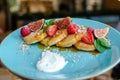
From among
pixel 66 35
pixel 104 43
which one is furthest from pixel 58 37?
pixel 104 43

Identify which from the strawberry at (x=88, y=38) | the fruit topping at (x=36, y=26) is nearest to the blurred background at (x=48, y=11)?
the fruit topping at (x=36, y=26)

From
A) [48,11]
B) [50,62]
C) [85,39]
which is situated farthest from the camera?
[48,11]

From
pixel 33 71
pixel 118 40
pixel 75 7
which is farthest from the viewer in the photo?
pixel 75 7

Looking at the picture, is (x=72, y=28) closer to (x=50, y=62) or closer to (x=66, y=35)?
(x=66, y=35)

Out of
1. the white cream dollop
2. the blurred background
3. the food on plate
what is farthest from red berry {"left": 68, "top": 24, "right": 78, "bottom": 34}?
the blurred background

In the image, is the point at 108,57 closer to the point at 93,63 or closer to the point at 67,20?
the point at 93,63

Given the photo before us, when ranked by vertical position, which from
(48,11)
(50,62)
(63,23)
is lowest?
(50,62)

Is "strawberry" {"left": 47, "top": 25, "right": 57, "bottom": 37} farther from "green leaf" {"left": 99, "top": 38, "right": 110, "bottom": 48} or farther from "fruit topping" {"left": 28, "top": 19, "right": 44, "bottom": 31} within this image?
"green leaf" {"left": 99, "top": 38, "right": 110, "bottom": 48}

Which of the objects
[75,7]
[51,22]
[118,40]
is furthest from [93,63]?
[75,7]
